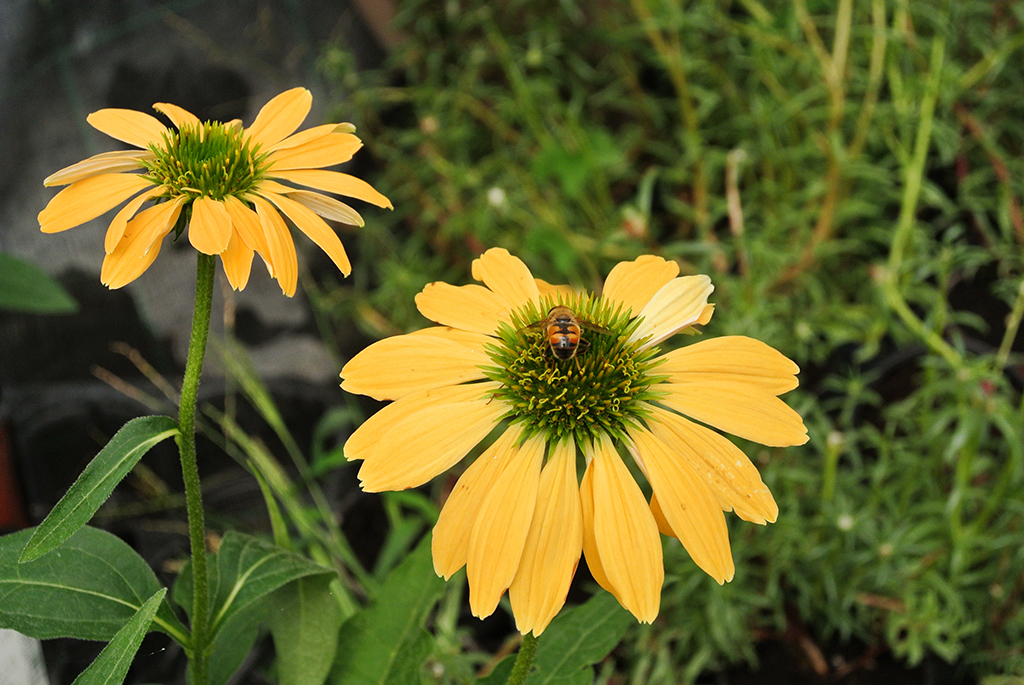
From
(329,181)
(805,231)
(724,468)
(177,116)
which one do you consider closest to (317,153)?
(329,181)

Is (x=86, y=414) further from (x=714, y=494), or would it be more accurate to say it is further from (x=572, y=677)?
(x=714, y=494)

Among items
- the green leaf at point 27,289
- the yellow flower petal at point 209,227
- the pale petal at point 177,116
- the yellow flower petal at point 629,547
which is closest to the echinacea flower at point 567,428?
the yellow flower petal at point 629,547

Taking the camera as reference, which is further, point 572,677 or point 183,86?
point 183,86

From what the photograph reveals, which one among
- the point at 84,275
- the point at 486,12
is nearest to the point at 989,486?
the point at 486,12

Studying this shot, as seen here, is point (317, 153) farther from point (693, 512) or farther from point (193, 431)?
point (693, 512)

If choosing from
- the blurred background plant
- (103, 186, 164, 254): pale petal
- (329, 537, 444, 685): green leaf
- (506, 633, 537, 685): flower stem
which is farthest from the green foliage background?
(103, 186, 164, 254): pale petal
